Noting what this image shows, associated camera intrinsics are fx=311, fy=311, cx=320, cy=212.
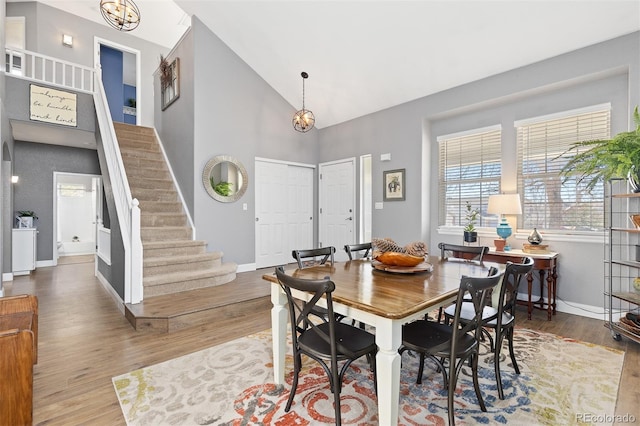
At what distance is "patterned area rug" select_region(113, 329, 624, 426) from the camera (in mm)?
1799

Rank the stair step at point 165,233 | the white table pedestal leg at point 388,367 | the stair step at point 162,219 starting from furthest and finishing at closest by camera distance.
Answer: the stair step at point 162,219 < the stair step at point 165,233 < the white table pedestal leg at point 388,367

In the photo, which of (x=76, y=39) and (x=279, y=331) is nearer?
(x=279, y=331)

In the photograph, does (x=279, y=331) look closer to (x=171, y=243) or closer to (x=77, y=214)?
(x=171, y=243)

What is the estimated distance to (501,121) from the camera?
13.7 ft

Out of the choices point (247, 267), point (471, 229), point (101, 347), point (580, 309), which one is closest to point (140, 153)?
point (247, 267)

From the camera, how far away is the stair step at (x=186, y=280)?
12.4 feet

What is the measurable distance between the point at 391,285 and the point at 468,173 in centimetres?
337

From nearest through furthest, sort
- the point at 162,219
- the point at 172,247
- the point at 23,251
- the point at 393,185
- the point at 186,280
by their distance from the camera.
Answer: the point at 186,280 < the point at 172,247 < the point at 162,219 < the point at 393,185 < the point at 23,251

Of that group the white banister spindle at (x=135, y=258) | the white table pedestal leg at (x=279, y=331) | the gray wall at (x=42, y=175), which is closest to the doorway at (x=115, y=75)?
the gray wall at (x=42, y=175)

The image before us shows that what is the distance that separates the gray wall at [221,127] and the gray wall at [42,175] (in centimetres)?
243

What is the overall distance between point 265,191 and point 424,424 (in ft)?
15.4

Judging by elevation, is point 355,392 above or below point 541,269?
below

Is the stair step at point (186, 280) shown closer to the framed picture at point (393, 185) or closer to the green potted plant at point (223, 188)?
the green potted plant at point (223, 188)

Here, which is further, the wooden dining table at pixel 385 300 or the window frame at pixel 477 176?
the window frame at pixel 477 176
